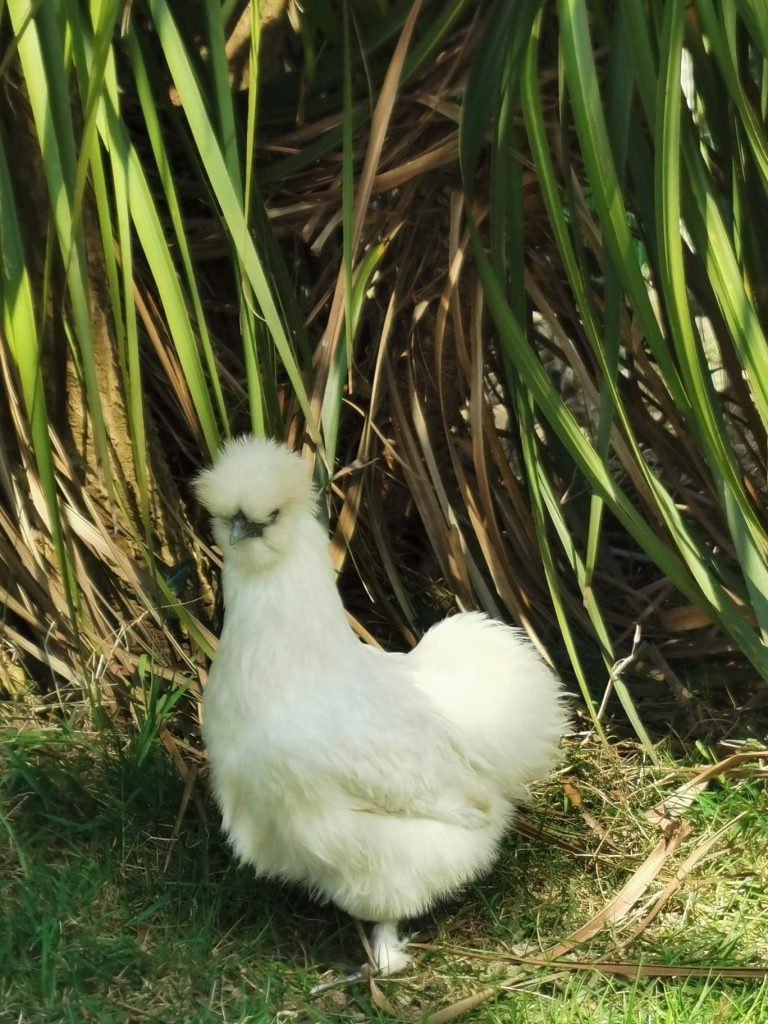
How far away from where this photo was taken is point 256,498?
2.11 metres

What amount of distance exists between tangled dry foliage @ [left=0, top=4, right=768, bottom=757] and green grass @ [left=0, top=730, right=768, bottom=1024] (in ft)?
0.66

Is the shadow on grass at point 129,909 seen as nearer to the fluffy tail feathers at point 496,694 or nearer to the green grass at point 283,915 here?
the green grass at point 283,915

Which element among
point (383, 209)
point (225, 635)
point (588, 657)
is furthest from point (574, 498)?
point (225, 635)

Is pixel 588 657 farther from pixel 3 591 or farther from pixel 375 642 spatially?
pixel 3 591

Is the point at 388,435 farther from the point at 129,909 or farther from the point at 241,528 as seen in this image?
the point at 129,909

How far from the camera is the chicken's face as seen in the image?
6.97 ft

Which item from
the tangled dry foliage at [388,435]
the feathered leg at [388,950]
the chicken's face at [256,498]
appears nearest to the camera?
the chicken's face at [256,498]

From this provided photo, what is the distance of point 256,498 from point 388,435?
34.5 inches

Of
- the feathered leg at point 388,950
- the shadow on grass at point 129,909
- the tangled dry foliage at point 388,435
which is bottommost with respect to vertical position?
the feathered leg at point 388,950

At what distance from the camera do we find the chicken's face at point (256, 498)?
6.97ft

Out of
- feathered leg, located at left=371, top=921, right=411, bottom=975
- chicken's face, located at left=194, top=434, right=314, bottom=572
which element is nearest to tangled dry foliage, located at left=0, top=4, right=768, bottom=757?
chicken's face, located at left=194, top=434, right=314, bottom=572

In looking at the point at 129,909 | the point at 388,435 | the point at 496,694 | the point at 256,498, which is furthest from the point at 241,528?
the point at 388,435

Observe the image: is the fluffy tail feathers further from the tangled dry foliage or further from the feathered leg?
the feathered leg

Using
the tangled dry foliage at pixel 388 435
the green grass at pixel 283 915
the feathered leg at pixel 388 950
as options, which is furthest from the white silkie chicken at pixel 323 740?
the tangled dry foliage at pixel 388 435
